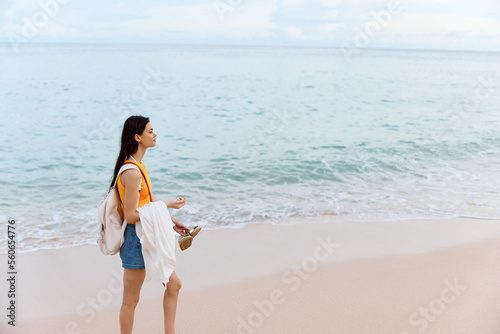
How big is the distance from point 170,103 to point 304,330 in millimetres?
17957

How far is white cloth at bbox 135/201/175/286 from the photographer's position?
286cm

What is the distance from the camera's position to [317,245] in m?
5.59

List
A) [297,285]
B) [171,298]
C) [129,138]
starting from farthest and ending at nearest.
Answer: [297,285], [171,298], [129,138]

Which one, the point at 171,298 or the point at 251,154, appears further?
the point at 251,154

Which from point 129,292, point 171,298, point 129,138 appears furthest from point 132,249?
point 129,138

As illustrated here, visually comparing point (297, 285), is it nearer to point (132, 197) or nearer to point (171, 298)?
point (171, 298)

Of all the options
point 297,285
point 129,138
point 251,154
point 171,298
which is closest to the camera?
point 129,138

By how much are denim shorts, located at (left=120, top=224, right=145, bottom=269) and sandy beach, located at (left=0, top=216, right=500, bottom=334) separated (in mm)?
1022

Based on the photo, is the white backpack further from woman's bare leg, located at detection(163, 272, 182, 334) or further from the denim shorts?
woman's bare leg, located at detection(163, 272, 182, 334)

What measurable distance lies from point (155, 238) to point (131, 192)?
Answer: 0.33 metres

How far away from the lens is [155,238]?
289 cm

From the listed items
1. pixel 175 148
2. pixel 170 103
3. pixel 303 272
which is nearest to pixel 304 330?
pixel 303 272

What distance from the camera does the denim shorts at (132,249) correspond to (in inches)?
115

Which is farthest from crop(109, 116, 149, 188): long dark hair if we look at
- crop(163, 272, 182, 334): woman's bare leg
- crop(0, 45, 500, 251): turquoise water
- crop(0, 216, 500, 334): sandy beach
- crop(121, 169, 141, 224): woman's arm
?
crop(0, 45, 500, 251): turquoise water
